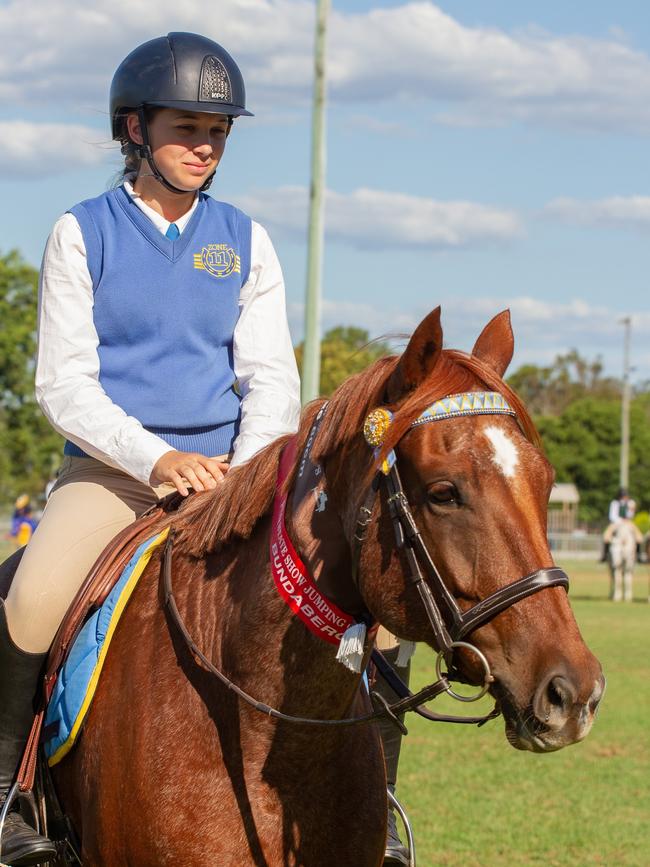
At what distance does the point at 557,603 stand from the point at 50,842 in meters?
1.93

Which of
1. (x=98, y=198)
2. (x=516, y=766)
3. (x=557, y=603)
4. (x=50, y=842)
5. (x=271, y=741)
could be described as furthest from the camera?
→ (x=516, y=766)

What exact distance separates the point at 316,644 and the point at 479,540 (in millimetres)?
719

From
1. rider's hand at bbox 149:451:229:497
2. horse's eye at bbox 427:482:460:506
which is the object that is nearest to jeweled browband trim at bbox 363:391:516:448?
horse's eye at bbox 427:482:460:506

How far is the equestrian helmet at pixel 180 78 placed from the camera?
4.51 m

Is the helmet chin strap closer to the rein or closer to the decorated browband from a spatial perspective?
the rein

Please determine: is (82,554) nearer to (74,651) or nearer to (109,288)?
(74,651)

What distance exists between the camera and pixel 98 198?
4.64m

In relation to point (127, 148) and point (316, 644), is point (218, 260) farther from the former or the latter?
point (316, 644)

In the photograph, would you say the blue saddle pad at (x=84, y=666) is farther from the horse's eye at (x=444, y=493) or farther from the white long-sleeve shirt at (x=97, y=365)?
the horse's eye at (x=444, y=493)

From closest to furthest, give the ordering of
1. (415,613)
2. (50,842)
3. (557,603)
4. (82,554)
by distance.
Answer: (557,603) < (415,613) < (50,842) < (82,554)

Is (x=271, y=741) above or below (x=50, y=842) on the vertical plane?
above

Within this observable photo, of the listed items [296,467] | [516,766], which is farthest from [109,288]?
[516,766]

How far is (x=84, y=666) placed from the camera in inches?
155

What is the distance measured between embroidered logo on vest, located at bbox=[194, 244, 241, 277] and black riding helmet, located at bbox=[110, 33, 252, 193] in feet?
0.84
